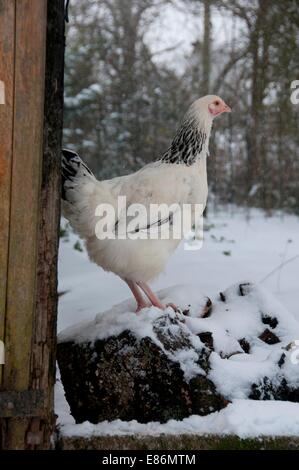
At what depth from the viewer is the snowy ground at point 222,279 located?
94.3 inches

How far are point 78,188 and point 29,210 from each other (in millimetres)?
923

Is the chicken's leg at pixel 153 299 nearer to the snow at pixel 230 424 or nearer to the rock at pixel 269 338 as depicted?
the rock at pixel 269 338

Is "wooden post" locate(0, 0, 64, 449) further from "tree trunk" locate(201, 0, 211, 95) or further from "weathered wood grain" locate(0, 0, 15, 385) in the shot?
"tree trunk" locate(201, 0, 211, 95)

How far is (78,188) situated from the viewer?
3100 mm

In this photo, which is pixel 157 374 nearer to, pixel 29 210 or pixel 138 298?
pixel 138 298

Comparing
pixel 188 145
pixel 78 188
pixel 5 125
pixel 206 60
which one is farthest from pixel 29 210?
pixel 206 60

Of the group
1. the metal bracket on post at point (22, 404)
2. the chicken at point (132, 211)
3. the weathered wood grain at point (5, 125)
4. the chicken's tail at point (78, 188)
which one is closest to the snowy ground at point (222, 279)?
the metal bracket on post at point (22, 404)

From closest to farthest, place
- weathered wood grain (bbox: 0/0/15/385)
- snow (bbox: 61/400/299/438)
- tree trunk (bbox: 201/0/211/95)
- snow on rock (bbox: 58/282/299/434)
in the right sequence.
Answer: weathered wood grain (bbox: 0/0/15/385)
snow (bbox: 61/400/299/438)
snow on rock (bbox: 58/282/299/434)
tree trunk (bbox: 201/0/211/95)

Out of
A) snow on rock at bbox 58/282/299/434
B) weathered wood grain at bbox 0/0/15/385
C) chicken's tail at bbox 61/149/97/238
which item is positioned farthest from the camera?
chicken's tail at bbox 61/149/97/238

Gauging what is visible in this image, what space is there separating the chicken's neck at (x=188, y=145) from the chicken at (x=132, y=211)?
0.23 feet

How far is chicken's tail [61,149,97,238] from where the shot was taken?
310 cm

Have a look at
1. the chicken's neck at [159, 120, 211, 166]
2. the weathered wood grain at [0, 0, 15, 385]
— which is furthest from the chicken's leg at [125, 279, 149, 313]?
the weathered wood grain at [0, 0, 15, 385]

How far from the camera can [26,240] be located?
2193 mm

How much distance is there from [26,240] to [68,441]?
2.82 ft
